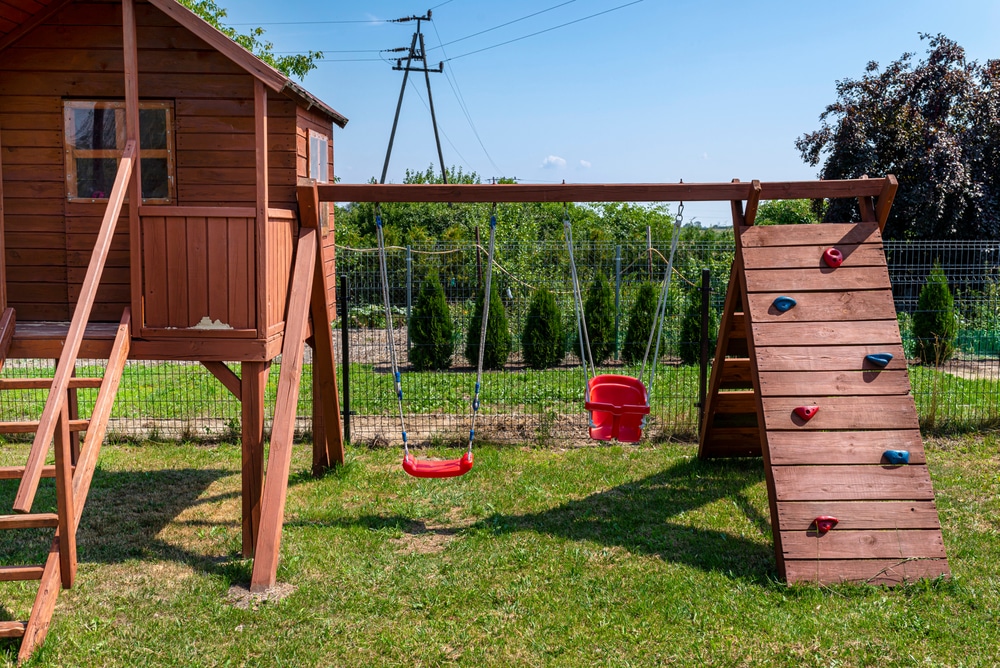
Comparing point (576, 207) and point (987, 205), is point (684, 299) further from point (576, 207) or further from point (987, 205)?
point (576, 207)

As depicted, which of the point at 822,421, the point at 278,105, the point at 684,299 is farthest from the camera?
the point at 684,299

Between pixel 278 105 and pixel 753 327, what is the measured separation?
14.8 ft

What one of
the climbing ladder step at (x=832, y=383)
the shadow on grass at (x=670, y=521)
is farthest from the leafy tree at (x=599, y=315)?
the climbing ladder step at (x=832, y=383)

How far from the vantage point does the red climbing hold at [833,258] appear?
633 centimetres

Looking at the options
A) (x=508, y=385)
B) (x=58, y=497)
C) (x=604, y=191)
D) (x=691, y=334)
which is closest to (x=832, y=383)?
(x=604, y=191)

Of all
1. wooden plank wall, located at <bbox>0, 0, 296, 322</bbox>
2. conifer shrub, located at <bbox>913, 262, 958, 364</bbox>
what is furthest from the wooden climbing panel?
conifer shrub, located at <bbox>913, 262, 958, 364</bbox>

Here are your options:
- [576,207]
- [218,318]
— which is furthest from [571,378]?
[576,207]

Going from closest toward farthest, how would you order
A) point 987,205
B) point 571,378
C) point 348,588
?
1. point 348,588
2. point 571,378
3. point 987,205

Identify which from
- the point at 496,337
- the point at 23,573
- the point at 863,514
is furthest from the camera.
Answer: the point at 496,337

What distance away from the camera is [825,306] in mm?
6188

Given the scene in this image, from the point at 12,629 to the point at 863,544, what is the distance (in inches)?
196

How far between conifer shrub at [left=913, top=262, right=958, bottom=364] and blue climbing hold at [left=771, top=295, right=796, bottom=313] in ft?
23.7

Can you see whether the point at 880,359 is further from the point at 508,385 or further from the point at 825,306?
the point at 508,385

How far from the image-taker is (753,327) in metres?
6.09
